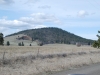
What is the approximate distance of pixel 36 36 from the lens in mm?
191750

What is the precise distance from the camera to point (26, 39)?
509 feet

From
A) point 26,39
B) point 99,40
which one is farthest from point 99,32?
point 26,39

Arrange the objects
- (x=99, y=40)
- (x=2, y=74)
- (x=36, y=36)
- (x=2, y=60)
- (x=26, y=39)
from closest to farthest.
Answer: (x=2, y=74)
(x=2, y=60)
(x=99, y=40)
(x=26, y=39)
(x=36, y=36)

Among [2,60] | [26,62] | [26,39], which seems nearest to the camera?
[2,60]

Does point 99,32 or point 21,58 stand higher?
point 99,32

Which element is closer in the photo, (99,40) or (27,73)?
(27,73)

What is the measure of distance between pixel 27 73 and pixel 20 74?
21.7 inches

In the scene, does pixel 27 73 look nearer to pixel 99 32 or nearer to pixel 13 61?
pixel 13 61

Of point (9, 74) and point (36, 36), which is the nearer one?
point (9, 74)

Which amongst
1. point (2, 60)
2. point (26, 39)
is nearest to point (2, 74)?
point (2, 60)

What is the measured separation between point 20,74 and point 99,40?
2201 inches

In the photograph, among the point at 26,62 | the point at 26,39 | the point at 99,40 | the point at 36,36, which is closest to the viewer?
the point at 26,62

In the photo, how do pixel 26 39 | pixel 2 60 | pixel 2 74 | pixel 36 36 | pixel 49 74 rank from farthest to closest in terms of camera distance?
pixel 36 36, pixel 26 39, pixel 2 60, pixel 49 74, pixel 2 74

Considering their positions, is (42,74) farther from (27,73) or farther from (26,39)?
(26,39)
